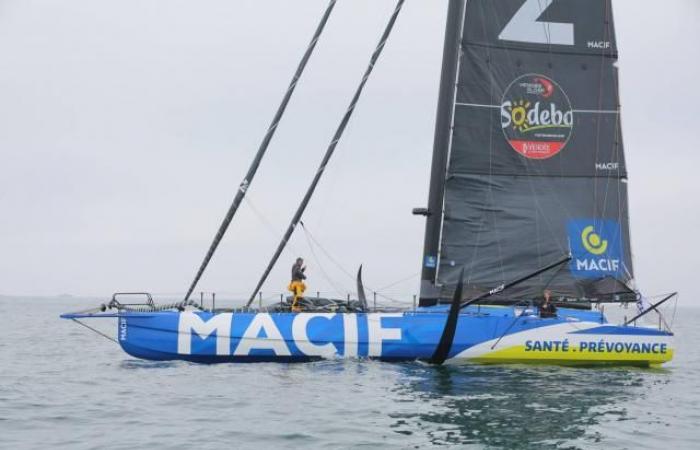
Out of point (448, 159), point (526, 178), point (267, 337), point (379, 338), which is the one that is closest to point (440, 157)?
point (448, 159)

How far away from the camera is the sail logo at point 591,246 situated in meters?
22.5

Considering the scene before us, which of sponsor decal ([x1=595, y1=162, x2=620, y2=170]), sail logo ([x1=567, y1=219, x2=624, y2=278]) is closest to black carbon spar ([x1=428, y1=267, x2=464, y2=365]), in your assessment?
sail logo ([x1=567, y1=219, x2=624, y2=278])

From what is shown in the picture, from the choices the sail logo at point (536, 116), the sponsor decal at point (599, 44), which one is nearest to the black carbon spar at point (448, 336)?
the sail logo at point (536, 116)

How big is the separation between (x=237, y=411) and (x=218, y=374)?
163 inches

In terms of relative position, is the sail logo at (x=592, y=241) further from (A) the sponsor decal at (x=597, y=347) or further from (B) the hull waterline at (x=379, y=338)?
(A) the sponsor decal at (x=597, y=347)

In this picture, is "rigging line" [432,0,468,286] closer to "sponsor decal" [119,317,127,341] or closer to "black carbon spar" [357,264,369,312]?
"black carbon spar" [357,264,369,312]

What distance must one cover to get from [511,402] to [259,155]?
9.31 meters

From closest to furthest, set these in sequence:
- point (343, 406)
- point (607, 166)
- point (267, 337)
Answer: point (343, 406), point (267, 337), point (607, 166)

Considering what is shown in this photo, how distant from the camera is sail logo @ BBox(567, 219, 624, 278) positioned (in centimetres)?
2255

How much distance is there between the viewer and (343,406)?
14633 millimetres

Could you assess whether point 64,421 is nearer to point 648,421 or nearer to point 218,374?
point 218,374

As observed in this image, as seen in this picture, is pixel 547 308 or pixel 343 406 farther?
pixel 547 308

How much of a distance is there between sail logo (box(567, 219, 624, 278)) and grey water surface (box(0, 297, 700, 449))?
3071mm

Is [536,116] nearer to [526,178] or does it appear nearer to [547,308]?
[526,178]
